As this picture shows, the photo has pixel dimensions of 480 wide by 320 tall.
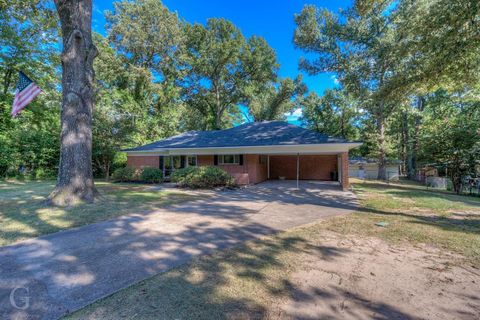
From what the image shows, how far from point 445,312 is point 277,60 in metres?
29.9

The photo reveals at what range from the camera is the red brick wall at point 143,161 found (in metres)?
17.0

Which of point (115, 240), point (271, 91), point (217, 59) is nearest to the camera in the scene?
point (115, 240)

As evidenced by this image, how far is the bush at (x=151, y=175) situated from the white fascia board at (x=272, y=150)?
1.75 m

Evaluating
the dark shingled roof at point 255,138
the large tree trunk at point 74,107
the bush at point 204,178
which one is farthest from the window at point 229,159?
the large tree trunk at point 74,107

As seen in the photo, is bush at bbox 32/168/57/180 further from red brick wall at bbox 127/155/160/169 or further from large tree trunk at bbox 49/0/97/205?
large tree trunk at bbox 49/0/97/205

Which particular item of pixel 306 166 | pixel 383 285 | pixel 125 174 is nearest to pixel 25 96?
pixel 125 174

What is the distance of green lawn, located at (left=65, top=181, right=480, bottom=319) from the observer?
7.31 ft

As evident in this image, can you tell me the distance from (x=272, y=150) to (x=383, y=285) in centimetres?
1069

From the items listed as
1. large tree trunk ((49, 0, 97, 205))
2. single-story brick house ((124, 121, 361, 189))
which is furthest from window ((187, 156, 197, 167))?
large tree trunk ((49, 0, 97, 205))

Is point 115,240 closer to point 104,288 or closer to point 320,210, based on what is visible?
point 104,288

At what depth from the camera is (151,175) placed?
49.3ft

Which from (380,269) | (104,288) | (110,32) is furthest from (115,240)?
(110,32)

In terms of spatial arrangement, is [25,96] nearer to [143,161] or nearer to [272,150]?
[143,161]

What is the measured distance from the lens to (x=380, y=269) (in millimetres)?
3143
